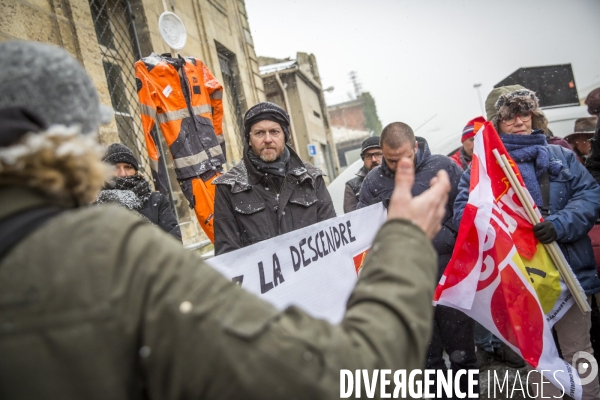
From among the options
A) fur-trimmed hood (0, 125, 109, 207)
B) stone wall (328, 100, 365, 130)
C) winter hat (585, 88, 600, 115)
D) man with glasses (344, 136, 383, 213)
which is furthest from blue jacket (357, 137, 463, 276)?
stone wall (328, 100, 365, 130)

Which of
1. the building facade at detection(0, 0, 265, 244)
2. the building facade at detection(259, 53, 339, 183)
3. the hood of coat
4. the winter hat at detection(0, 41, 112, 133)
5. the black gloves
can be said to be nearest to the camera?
the winter hat at detection(0, 41, 112, 133)

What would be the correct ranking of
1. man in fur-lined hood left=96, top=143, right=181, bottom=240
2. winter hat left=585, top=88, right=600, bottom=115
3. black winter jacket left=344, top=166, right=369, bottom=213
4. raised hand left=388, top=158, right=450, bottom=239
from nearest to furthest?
raised hand left=388, top=158, right=450, bottom=239 → man in fur-lined hood left=96, top=143, right=181, bottom=240 → winter hat left=585, top=88, right=600, bottom=115 → black winter jacket left=344, top=166, right=369, bottom=213

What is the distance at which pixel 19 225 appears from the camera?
79cm

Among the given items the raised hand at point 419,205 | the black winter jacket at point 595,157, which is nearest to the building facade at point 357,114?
the black winter jacket at point 595,157

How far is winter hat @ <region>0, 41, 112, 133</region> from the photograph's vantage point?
854 mm

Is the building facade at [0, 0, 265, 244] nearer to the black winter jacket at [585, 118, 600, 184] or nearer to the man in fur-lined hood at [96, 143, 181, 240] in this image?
the man in fur-lined hood at [96, 143, 181, 240]

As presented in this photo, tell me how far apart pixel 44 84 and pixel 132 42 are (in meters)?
6.43

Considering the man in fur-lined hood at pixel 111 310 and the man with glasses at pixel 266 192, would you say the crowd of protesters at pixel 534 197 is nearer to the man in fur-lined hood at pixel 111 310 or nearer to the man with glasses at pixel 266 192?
the man with glasses at pixel 266 192

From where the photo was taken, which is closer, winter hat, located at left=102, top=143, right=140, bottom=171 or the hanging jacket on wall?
winter hat, located at left=102, top=143, right=140, bottom=171

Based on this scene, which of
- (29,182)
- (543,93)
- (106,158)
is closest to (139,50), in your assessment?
(106,158)

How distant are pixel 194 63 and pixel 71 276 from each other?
469 centimetres

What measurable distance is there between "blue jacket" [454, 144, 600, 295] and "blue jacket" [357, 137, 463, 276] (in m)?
0.69

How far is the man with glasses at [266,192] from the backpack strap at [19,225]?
2.05m

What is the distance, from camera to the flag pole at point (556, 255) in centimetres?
278
